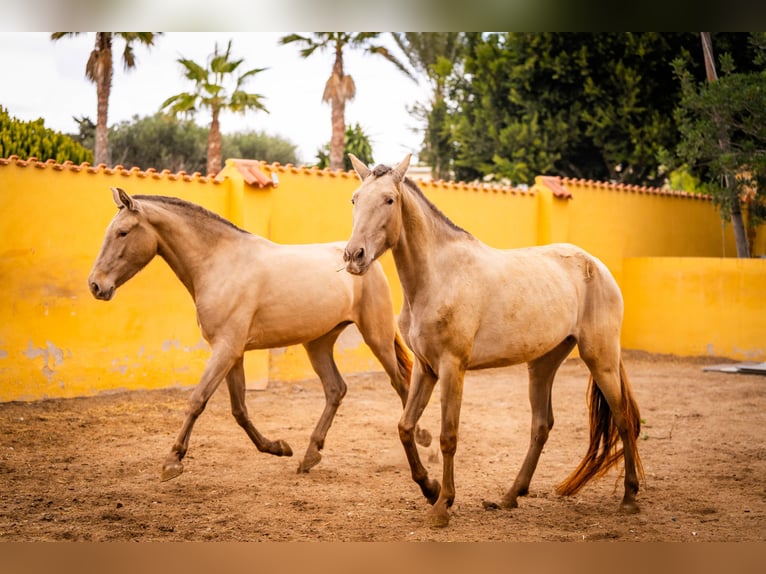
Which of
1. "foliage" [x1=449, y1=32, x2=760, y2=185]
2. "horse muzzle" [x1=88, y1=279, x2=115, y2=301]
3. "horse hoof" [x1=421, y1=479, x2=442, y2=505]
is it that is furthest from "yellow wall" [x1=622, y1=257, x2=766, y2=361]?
"horse muzzle" [x1=88, y1=279, x2=115, y2=301]

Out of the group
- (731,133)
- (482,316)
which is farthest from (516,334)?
(731,133)

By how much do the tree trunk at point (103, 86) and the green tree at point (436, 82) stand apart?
8.76 m

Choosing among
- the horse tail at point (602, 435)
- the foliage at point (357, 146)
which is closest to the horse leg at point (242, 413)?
the horse tail at point (602, 435)

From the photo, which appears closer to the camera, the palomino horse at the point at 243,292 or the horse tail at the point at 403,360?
the palomino horse at the point at 243,292

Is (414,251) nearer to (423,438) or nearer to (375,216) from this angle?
(375,216)

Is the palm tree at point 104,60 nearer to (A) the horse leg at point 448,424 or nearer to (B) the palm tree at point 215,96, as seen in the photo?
(B) the palm tree at point 215,96

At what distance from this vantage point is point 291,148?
3831 centimetres

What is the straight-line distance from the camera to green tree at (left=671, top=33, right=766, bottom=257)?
42.8 ft

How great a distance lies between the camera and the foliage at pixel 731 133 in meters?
13.0

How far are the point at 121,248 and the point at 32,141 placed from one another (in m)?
10.7

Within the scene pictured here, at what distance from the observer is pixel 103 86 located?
21.4 meters

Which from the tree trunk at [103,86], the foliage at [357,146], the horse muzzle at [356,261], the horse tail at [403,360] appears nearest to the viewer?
the horse muzzle at [356,261]

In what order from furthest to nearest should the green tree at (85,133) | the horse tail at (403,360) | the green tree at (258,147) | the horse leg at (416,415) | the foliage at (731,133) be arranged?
the green tree at (258,147)
the green tree at (85,133)
the foliage at (731,133)
the horse tail at (403,360)
the horse leg at (416,415)

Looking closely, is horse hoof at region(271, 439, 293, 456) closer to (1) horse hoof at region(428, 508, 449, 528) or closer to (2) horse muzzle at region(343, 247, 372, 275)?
(1) horse hoof at region(428, 508, 449, 528)
